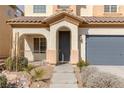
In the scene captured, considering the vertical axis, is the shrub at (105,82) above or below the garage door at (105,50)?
below

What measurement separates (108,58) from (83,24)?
3.23m

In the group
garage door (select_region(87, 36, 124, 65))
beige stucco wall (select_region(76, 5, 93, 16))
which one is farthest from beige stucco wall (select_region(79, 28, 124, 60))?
beige stucco wall (select_region(76, 5, 93, 16))

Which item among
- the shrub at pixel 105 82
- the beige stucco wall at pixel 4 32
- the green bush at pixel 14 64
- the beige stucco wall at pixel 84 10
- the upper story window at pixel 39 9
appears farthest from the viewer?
the beige stucco wall at pixel 4 32

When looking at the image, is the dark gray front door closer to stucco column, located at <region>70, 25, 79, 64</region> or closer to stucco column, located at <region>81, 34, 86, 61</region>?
stucco column, located at <region>81, 34, 86, 61</region>

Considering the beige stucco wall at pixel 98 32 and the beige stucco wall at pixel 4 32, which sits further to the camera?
the beige stucco wall at pixel 4 32

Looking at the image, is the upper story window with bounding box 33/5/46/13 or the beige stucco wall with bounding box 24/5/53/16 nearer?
the beige stucco wall with bounding box 24/5/53/16

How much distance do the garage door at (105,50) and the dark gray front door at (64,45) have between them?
1675mm

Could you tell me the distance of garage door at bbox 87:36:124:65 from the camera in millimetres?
21922

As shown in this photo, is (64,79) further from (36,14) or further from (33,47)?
(36,14)

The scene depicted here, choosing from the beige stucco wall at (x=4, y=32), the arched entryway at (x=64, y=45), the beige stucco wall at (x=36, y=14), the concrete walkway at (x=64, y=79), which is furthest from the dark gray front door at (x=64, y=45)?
the beige stucco wall at (x=4, y=32)

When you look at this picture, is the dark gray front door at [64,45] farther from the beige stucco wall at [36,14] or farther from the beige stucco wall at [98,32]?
the beige stucco wall at [36,14]

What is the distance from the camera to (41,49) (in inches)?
961

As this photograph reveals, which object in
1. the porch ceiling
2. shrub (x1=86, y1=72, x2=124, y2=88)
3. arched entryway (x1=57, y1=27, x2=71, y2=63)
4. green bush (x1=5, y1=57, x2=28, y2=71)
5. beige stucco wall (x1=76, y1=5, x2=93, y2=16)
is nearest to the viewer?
shrub (x1=86, y1=72, x2=124, y2=88)

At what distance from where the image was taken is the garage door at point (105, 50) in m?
21.9
